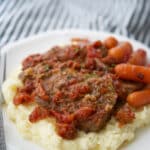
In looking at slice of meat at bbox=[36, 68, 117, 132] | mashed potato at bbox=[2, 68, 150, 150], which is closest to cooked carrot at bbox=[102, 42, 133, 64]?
slice of meat at bbox=[36, 68, 117, 132]

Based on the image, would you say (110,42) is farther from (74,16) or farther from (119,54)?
(74,16)

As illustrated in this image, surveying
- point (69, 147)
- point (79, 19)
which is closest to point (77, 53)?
point (69, 147)

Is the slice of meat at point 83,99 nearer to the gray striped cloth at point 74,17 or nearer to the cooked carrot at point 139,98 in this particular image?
the cooked carrot at point 139,98

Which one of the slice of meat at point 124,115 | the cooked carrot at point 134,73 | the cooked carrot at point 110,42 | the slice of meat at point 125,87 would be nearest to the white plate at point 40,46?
the slice of meat at point 124,115

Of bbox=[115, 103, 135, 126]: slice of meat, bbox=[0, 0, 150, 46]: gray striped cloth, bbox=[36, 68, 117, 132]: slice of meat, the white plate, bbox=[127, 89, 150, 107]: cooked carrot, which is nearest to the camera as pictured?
bbox=[36, 68, 117, 132]: slice of meat

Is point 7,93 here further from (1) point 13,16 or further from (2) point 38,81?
(1) point 13,16

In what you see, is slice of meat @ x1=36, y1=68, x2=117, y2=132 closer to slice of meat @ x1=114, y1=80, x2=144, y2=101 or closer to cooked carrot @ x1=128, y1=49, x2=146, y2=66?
slice of meat @ x1=114, y1=80, x2=144, y2=101
